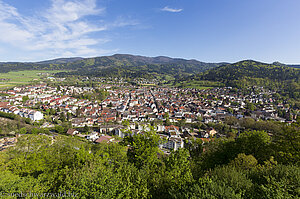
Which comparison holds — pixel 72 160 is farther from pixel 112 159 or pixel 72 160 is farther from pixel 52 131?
pixel 52 131

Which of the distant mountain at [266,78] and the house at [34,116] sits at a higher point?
the distant mountain at [266,78]

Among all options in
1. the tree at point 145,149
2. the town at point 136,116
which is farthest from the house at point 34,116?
the tree at point 145,149

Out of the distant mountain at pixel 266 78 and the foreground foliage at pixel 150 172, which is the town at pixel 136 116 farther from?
the distant mountain at pixel 266 78

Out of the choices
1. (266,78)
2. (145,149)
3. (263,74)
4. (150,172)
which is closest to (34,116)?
(145,149)

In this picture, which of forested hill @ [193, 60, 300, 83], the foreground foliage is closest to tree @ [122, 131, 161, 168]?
the foreground foliage

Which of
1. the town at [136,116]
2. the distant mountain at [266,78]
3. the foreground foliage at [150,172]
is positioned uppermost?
the distant mountain at [266,78]

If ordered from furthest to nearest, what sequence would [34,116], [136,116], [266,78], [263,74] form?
[263,74] < [266,78] < [136,116] < [34,116]

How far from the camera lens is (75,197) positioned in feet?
23.9

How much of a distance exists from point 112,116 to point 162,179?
2156 inches

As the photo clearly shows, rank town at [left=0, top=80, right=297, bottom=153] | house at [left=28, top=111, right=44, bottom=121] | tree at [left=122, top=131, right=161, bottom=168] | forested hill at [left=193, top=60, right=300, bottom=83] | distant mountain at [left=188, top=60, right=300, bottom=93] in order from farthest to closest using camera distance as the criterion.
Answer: forested hill at [left=193, top=60, right=300, bottom=83], distant mountain at [left=188, top=60, right=300, bottom=93], house at [left=28, top=111, right=44, bottom=121], town at [left=0, top=80, right=297, bottom=153], tree at [left=122, top=131, right=161, bottom=168]

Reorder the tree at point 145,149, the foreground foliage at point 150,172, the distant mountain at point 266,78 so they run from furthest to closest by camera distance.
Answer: the distant mountain at point 266,78 < the tree at point 145,149 < the foreground foliage at point 150,172

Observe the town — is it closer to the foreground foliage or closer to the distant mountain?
the foreground foliage

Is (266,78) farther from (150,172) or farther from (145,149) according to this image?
(150,172)

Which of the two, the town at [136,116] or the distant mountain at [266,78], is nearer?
the town at [136,116]
